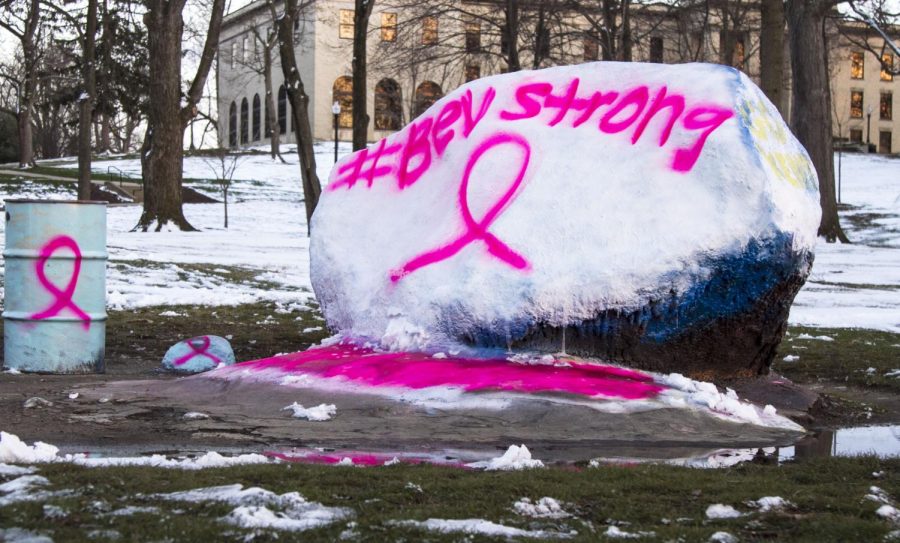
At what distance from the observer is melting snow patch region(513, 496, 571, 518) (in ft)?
13.5

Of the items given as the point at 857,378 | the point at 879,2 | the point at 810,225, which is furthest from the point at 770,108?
the point at 879,2

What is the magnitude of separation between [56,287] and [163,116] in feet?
53.0

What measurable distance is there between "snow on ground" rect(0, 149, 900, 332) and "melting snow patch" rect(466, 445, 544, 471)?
26.7ft

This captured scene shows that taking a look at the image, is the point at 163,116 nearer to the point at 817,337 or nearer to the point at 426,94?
the point at 817,337

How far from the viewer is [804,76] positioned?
2719cm

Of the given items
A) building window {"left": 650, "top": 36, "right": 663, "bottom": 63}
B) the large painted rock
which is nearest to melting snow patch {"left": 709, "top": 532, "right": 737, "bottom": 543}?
the large painted rock

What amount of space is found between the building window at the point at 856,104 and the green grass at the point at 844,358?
206 ft

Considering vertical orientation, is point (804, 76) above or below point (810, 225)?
above

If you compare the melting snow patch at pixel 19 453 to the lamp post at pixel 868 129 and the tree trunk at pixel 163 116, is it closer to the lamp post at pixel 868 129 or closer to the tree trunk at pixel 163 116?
the tree trunk at pixel 163 116

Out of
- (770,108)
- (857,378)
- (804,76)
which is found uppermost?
(804,76)

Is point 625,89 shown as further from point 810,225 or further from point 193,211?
point 193,211

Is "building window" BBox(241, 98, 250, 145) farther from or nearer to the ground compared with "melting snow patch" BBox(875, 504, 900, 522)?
farther from the ground

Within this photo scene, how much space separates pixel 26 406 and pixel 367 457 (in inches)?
94.8

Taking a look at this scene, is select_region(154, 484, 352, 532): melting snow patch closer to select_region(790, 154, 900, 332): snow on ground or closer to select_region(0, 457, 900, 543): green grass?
select_region(0, 457, 900, 543): green grass
